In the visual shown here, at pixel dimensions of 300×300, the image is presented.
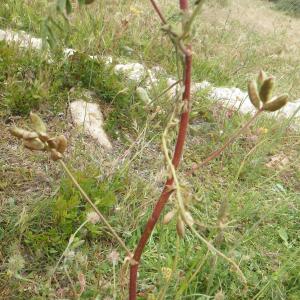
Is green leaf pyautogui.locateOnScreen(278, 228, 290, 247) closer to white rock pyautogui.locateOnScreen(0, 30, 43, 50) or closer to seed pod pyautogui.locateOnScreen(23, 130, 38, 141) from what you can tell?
seed pod pyautogui.locateOnScreen(23, 130, 38, 141)

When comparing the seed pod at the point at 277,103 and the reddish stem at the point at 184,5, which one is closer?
the reddish stem at the point at 184,5

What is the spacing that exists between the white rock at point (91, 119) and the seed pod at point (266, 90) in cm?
160

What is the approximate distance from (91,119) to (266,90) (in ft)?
5.70

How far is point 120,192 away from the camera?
209 centimetres

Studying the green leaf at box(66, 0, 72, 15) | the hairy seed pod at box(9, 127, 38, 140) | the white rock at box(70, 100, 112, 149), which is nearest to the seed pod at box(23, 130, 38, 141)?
the hairy seed pod at box(9, 127, 38, 140)

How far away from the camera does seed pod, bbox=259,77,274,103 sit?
2.71 feet

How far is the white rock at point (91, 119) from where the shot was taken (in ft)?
7.94

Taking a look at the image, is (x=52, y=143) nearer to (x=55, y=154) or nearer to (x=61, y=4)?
(x=55, y=154)

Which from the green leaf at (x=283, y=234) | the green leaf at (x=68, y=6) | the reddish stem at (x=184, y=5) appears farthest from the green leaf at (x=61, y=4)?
the green leaf at (x=283, y=234)

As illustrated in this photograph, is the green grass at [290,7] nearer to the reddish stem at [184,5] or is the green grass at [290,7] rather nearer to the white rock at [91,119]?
the white rock at [91,119]

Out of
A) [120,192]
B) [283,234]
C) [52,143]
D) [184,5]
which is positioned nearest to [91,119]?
[120,192]

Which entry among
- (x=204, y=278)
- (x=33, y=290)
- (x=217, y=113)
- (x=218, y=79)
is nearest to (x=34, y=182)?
(x=33, y=290)

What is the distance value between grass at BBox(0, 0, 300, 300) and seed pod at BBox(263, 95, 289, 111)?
23cm

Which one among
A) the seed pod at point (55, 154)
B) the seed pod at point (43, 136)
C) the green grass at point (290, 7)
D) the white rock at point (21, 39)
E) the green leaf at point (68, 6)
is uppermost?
the green leaf at point (68, 6)
